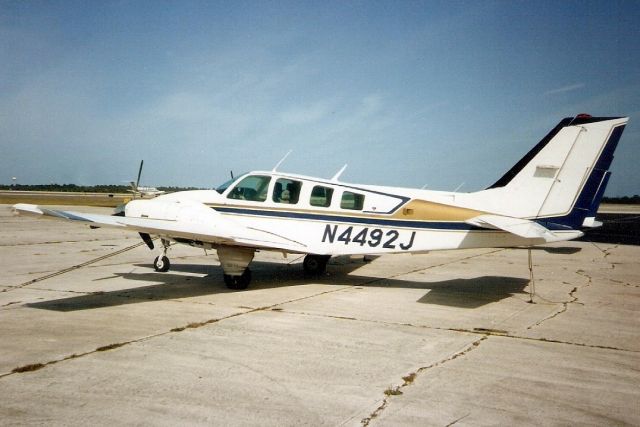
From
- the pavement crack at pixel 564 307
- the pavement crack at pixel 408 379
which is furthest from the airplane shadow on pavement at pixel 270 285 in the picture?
the pavement crack at pixel 408 379

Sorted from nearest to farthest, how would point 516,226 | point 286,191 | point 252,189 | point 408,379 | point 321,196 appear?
1. point 408,379
2. point 516,226
3. point 321,196
4. point 286,191
5. point 252,189

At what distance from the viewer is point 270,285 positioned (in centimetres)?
1120

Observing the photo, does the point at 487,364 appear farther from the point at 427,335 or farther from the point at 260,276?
the point at 260,276

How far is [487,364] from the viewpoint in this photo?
5734 millimetres

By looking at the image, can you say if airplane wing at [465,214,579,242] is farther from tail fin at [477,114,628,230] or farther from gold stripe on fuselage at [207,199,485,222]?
tail fin at [477,114,628,230]

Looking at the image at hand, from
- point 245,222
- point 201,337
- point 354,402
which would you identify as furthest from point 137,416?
point 245,222

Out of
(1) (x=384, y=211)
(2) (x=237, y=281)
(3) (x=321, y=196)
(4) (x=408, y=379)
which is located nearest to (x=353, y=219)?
(1) (x=384, y=211)

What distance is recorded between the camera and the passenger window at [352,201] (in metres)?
10.4

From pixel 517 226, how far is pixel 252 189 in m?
5.91

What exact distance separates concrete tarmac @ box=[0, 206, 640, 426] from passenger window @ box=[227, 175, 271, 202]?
2.13 metres

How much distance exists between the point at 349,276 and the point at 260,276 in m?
2.41

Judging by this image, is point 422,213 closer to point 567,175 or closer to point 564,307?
point 567,175

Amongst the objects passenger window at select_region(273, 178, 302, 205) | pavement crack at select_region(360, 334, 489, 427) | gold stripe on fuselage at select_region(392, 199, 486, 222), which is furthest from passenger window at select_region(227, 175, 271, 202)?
pavement crack at select_region(360, 334, 489, 427)

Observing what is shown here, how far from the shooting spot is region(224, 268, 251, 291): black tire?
408 inches
